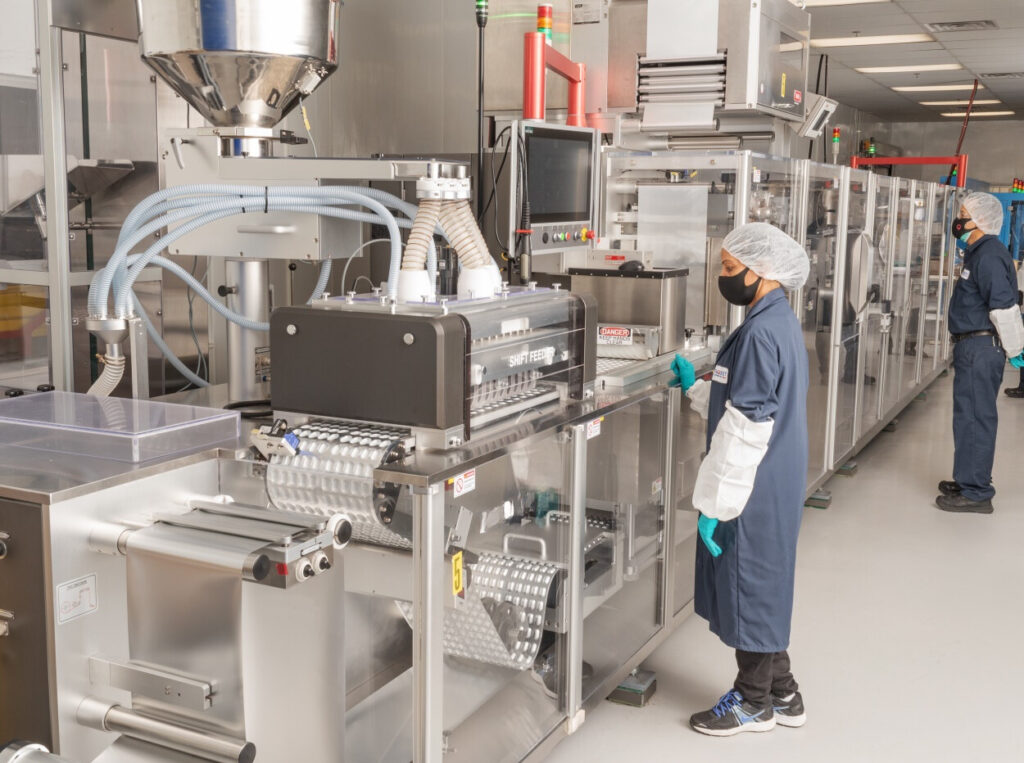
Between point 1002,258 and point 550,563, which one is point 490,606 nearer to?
point 550,563

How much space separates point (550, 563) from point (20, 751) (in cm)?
137

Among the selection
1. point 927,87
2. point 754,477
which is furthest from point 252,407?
point 927,87

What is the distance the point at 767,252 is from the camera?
250cm

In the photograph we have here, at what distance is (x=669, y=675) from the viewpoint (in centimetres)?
296

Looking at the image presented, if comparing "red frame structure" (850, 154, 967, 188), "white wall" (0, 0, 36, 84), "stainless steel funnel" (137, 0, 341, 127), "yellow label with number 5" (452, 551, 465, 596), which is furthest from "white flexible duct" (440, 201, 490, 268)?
"red frame structure" (850, 154, 967, 188)

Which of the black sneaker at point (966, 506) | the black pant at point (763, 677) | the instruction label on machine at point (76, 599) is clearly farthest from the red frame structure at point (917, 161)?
the instruction label on machine at point (76, 599)

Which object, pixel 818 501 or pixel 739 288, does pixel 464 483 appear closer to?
pixel 739 288

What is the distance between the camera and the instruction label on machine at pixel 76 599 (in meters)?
1.52

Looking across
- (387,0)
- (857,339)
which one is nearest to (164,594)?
(387,0)

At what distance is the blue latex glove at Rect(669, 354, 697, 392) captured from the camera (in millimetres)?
2809

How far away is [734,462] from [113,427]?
1.35m

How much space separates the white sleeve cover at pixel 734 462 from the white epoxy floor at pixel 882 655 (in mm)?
689

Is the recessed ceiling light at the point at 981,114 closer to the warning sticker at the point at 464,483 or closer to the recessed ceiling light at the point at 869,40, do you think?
the recessed ceiling light at the point at 869,40

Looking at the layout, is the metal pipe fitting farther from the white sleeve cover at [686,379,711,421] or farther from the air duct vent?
the air duct vent
